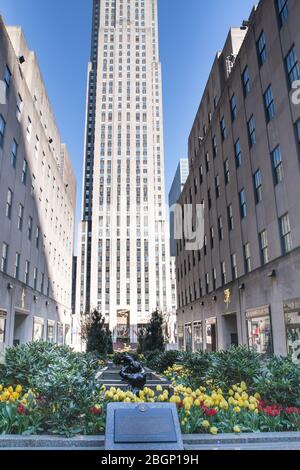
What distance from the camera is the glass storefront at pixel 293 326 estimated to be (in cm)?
1705

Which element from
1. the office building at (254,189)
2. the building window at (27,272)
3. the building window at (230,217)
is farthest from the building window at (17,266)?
the building window at (230,217)

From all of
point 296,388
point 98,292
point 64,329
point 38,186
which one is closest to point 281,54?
point 296,388

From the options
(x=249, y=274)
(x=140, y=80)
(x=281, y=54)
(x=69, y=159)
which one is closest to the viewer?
(x=281, y=54)

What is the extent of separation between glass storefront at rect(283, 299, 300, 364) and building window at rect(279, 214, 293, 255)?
2683 mm

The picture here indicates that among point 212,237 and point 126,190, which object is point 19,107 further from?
point 126,190

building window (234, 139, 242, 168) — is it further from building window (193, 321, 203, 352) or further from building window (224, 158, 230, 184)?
building window (193, 321, 203, 352)

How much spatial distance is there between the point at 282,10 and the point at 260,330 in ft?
57.4

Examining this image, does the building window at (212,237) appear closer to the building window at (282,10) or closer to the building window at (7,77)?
the building window at (282,10)

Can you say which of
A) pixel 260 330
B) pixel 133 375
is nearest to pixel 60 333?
pixel 260 330

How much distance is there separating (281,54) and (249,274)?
12803mm

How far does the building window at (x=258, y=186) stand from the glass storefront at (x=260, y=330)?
6.61 metres

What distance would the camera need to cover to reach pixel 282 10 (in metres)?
19.5

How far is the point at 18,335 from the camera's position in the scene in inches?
1325

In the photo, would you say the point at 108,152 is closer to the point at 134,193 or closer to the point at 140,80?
the point at 134,193
